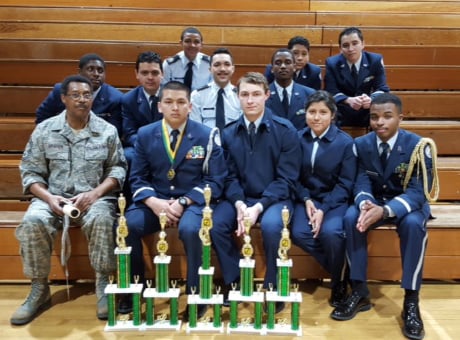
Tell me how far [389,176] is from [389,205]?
188 millimetres

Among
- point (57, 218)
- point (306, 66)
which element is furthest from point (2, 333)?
point (306, 66)

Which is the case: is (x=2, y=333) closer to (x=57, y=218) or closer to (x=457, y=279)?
(x=57, y=218)

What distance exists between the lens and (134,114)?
290 cm

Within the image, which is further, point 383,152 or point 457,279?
point 457,279

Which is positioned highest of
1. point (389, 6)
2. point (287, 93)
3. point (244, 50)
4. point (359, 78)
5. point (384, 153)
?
point (389, 6)

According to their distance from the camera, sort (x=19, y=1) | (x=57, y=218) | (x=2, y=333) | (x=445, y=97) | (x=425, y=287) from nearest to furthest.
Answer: (x=2, y=333) → (x=57, y=218) → (x=425, y=287) → (x=445, y=97) → (x=19, y=1)

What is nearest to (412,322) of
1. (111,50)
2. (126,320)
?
(126,320)

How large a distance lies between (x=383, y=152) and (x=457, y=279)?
813mm

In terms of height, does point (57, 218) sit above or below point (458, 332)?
above

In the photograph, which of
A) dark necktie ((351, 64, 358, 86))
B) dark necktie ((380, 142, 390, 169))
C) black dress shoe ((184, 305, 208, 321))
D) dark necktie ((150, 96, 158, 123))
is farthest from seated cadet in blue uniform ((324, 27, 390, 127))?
black dress shoe ((184, 305, 208, 321))

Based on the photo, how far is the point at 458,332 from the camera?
2.03 metres

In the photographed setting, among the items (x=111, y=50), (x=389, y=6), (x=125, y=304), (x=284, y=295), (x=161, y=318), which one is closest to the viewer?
(x=284, y=295)

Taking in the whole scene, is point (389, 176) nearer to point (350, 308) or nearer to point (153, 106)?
point (350, 308)

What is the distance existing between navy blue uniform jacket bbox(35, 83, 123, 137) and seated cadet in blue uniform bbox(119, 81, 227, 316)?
0.68 metres
